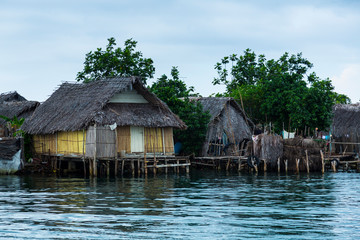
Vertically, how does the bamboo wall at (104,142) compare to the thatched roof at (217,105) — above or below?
below

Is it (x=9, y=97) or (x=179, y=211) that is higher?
(x=9, y=97)

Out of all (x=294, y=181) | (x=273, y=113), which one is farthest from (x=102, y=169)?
(x=273, y=113)

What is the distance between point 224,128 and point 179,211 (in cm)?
2073

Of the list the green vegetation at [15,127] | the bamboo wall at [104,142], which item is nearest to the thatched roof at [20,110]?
the green vegetation at [15,127]

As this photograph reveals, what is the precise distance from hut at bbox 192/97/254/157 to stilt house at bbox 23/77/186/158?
4.97m

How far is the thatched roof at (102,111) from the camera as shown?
27.2m

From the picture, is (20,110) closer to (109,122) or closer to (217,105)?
(109,122)

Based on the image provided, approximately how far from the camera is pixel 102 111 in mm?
27297

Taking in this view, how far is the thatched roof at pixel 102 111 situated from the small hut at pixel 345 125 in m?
13.9

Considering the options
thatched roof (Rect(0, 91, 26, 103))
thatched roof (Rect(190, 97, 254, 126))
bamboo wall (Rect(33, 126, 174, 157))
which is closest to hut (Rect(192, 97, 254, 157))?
thatched roof (Rect(190, 97, 254, 126))

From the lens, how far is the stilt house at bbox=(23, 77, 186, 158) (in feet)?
88.7

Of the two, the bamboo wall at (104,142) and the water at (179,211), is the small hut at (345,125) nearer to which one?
the bamboo wall at (104,142)

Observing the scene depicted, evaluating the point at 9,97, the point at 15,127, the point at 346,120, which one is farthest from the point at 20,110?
the point at 346,120

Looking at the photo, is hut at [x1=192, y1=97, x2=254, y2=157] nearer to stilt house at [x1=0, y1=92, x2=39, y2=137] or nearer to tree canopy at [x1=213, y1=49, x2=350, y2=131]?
tree canopy at [x1=213, y1=49, x2=350, y2=131]
